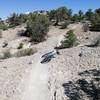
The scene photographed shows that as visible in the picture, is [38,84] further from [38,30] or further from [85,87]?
[38,30]

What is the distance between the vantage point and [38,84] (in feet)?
51.3

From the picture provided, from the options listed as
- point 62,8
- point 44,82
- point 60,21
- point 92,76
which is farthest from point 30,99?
point 62,8

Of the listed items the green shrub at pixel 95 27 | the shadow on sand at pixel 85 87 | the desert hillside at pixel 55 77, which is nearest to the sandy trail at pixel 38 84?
the desert hillside at pixel 55 77

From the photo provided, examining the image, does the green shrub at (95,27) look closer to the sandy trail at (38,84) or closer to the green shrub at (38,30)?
the green shrub at (38,30)

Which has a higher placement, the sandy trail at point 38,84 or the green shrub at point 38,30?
the green shrub at point 38,30

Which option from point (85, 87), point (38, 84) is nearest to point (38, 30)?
point (38, 84)

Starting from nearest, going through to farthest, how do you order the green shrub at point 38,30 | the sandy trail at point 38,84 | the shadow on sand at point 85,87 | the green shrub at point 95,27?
the shadow on sand at point 85,87
the sandy trail at point 38,84
the green shrub at point 38,30
the green shrub at point 95,27

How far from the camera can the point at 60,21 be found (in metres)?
53.2

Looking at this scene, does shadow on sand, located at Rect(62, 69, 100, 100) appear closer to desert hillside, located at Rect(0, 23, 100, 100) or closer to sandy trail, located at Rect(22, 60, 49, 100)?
desert hillside, located at Rect(0, 23, 100, 100)

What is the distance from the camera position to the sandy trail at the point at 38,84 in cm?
1365

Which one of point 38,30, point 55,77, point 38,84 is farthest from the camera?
point 38,30

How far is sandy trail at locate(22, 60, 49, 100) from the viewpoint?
13646 millimetres

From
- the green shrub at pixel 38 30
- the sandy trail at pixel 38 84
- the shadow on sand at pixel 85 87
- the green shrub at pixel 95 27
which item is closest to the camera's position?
the shadow on sand at pixel 85 87

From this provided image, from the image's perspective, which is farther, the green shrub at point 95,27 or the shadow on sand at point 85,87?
the green shrub at point 95,27
